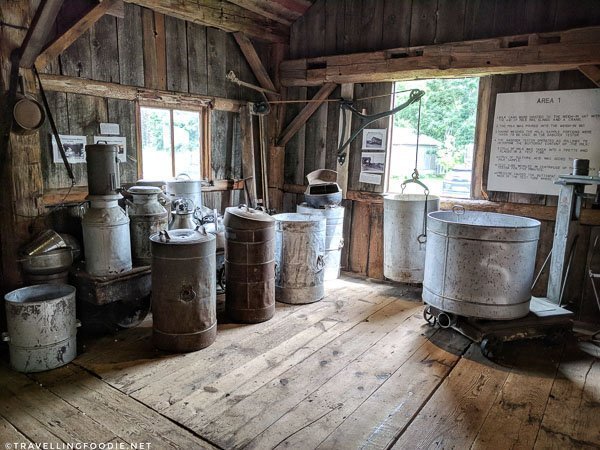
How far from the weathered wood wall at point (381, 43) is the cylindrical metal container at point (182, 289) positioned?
234 centimetres

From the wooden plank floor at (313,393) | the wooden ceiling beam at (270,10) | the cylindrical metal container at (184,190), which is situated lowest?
the wooden plank floor at (313,393)

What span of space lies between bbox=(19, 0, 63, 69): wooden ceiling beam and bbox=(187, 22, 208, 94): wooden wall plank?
1492mm

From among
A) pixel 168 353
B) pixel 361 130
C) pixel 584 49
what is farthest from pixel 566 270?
pixel 168 353

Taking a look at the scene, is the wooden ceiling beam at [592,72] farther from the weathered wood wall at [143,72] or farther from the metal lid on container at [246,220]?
the weathered wood wall at [143,72]

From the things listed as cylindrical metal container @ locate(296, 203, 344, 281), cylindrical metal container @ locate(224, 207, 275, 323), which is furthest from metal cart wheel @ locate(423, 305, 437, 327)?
cylindrical metal container @ locate(224, 207, 275, 323)

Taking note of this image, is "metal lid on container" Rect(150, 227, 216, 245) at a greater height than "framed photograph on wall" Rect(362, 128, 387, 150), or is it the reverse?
"framed photograph on wall" Rect(362, 128, 387, 150)

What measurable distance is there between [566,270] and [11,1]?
4646mm

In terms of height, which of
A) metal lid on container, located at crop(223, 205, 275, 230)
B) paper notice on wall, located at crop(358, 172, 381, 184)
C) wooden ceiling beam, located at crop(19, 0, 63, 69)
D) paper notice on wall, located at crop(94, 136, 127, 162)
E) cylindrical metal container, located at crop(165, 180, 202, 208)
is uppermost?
wooden ceiling beam, located at crop(19, 0, 63, 69)

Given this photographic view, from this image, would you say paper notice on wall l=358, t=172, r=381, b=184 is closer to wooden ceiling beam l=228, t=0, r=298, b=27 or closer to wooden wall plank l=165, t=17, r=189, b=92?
wooden ceiling beam l=228, t=0, r=298, b=27

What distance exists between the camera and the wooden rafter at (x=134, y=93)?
349cm

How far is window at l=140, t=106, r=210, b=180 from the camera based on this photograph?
4.23 metres

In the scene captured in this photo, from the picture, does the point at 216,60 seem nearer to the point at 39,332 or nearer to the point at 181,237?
the point at 181,237

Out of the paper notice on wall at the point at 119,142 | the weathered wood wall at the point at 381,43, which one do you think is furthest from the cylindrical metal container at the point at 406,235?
the paper notice on wall at the point at 119,142

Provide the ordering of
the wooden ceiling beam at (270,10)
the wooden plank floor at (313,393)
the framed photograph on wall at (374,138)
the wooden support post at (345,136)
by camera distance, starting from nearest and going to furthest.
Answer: the wooden plank floor at (313,393) → the wooden ceiling beam at (270,10) → the framed photograph on wall at (374,138) → the wooden support post at (345,136)
